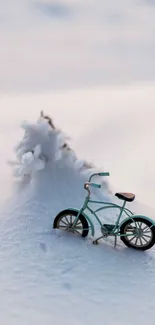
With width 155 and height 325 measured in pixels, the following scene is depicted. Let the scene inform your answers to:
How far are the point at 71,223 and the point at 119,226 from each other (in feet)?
1.54

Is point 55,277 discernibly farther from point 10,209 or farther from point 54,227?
point 10,209

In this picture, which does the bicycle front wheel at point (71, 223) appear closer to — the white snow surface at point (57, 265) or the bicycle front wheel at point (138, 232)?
the white snow surface at point (57, 265)

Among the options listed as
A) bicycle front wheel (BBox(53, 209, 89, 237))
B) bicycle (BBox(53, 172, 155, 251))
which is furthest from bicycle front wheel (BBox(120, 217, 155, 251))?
bicycle front wheel (BBox(53, 209, 89, 237))

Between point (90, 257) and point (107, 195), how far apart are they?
1198mm

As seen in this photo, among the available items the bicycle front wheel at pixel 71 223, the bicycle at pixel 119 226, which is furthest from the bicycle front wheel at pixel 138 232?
the bicycle front wheel at pixel 71 223

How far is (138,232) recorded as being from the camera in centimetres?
402

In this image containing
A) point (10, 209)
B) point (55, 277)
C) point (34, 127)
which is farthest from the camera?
point (34, 127)

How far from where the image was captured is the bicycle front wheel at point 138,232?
3.98m

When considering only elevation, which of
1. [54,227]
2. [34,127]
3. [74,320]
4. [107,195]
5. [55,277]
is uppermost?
[34,127]

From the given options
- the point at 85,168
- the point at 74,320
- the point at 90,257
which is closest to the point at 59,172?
the point at 85,168

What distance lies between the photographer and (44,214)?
14.6 feet

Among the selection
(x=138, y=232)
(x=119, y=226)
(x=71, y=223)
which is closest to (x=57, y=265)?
(x=71, y=223)

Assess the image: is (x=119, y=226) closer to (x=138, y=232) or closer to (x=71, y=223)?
(x=138, y=232)

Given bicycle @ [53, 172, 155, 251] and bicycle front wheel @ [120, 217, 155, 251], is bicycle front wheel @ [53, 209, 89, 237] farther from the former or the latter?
bicycle front wheel @ [120, 217, 155, 251]
